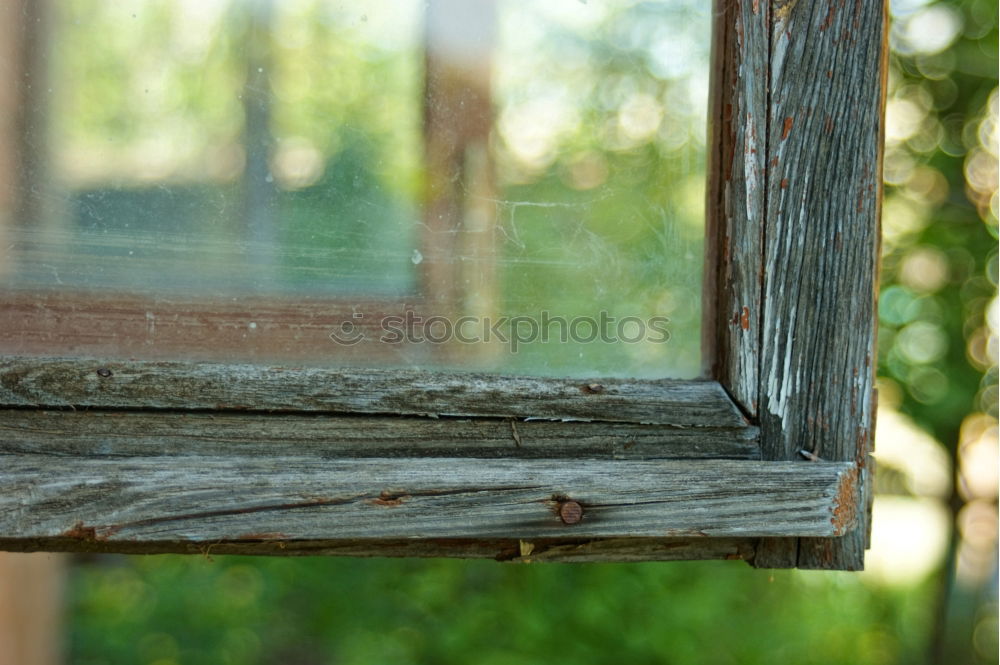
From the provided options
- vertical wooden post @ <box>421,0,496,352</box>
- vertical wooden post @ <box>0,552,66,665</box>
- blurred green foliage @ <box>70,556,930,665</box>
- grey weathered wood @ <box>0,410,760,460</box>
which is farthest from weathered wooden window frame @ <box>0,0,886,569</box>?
vertical wooden post @ <box>0,552,66,665</box>

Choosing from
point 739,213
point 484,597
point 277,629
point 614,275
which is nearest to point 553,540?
point 614,275

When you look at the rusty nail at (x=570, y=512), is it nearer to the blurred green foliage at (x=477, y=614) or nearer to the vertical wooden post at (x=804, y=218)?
the vertical wooden post at (x=804, y=218)

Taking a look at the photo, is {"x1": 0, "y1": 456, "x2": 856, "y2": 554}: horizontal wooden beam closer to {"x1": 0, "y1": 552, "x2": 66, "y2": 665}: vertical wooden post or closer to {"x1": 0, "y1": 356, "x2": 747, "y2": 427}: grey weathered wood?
{"x1": 0, "y1": 356, "x2": 747, "y2": 427}: grey weathered wood

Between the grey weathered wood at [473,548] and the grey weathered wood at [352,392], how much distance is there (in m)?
0.15

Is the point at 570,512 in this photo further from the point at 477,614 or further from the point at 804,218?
the point at 477,614

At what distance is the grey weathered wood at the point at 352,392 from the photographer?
90 centimetres

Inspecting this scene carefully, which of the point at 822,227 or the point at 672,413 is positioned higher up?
the point at 822,227

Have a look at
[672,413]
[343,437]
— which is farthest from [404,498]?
[672,413]

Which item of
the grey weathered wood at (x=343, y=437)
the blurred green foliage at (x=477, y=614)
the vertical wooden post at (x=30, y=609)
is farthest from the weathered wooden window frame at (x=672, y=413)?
the vertical wooden post at (x=30, y=609)

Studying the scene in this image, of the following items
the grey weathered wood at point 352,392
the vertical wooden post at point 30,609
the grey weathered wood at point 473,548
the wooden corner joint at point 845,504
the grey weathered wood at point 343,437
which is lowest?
the vertical wooden post at point 30,609

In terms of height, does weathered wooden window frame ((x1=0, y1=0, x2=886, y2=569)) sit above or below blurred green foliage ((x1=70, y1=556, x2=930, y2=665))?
above

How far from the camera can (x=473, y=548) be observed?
0.97 m

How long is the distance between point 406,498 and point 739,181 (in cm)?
52

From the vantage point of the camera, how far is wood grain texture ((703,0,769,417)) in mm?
938
